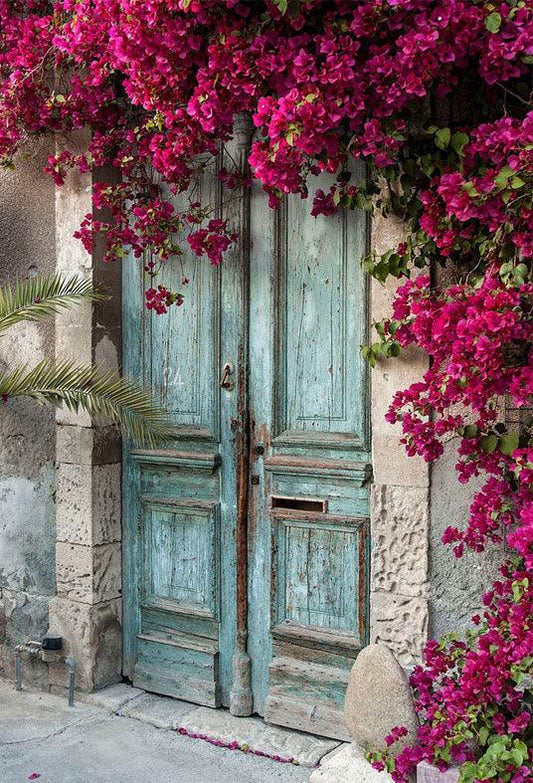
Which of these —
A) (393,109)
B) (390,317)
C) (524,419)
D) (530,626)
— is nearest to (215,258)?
(390,317)

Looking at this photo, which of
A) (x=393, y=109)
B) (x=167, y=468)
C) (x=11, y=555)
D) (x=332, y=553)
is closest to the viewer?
(x=393, y=109)

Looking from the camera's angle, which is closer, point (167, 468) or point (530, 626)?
point (530, 626)

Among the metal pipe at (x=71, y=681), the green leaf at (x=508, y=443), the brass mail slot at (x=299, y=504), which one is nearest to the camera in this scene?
the green leaf at (x=508, y=443)

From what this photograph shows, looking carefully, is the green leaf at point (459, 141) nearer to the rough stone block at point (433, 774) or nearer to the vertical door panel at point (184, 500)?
the vertical door panel at point (184, 500)

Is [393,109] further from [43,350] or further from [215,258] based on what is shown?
[43,350]

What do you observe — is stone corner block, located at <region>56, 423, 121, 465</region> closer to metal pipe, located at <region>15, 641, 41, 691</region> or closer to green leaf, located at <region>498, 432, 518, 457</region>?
metal pipe, located at <region>15, 641, 41, 691</region>

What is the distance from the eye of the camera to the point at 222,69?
3.22 m

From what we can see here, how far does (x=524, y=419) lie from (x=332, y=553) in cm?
108

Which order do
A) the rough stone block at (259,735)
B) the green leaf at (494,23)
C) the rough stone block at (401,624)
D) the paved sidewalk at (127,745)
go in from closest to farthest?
1. the green leaf at (494,23)
2. the rough stone block at (401,624)
3. the paved sidewalk at (127,745)
4. the rough stone block at (259,735)

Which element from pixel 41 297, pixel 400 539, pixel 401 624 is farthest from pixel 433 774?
pixel 41 297

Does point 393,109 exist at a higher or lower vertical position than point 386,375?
higher

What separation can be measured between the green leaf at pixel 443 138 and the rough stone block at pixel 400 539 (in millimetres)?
1276

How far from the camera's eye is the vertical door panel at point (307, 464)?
3.84 m

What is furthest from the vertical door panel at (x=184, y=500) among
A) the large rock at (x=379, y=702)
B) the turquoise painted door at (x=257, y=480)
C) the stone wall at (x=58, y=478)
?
the large rock at (x=379, y=702)
